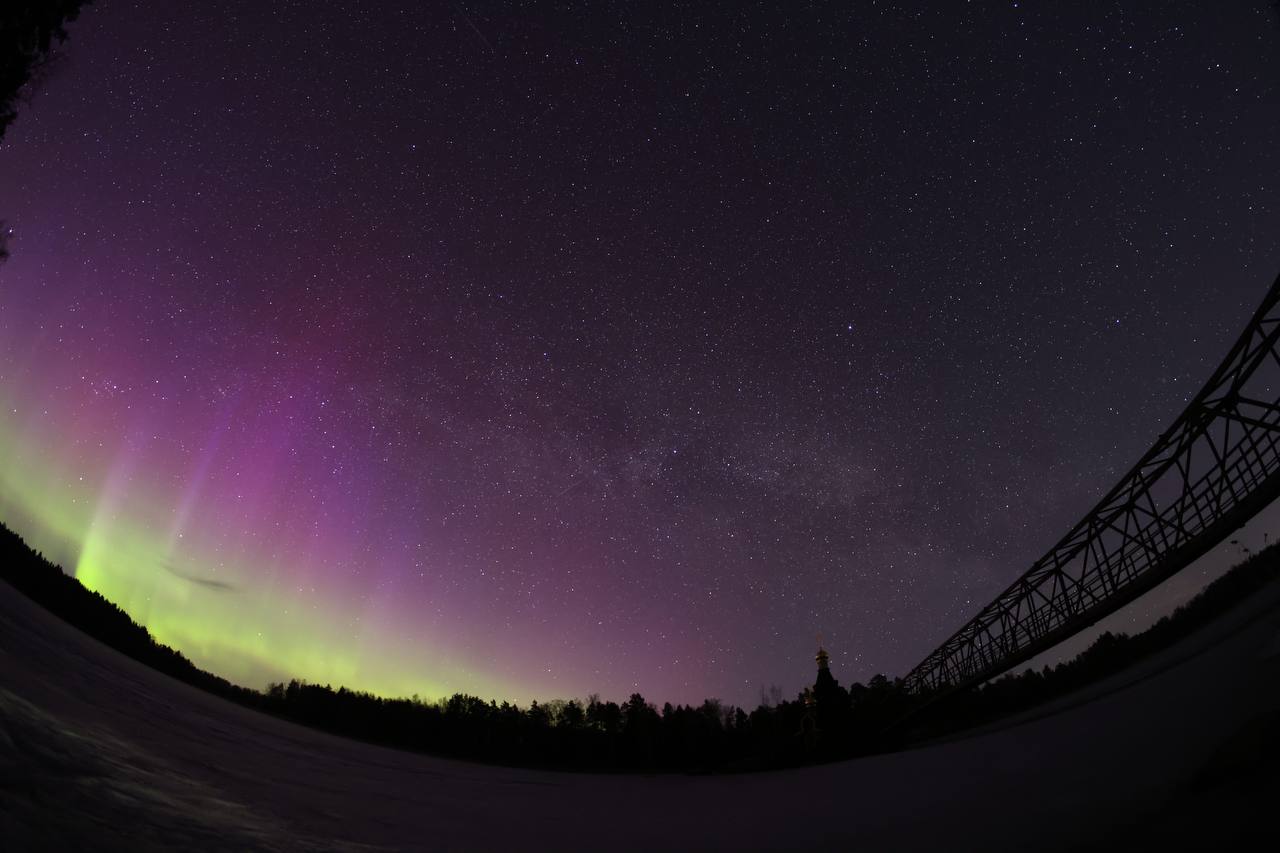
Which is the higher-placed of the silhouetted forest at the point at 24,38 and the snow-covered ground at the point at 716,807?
the silhouetted forest at the point at 24,38

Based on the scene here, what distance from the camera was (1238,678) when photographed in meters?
3.20

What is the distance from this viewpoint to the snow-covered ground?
240 cm

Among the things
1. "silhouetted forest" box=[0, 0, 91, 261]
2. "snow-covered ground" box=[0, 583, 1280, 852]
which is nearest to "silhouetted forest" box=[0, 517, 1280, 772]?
"snow-covered ground" box=[0, 583, 1280, 852]

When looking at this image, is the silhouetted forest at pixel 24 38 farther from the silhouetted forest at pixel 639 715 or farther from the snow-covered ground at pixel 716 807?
the silhouetted forest at pixel 639 715

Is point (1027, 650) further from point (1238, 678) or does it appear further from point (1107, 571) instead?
point (1238, 678)

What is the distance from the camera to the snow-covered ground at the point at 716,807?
7.86 ft

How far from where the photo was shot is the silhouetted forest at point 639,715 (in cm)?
937

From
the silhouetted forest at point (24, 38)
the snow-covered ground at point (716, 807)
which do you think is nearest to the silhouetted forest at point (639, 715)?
the snow-covered ground at point (716, 807)

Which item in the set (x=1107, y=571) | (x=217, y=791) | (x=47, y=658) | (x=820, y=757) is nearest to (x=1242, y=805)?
(x=217, y=791)

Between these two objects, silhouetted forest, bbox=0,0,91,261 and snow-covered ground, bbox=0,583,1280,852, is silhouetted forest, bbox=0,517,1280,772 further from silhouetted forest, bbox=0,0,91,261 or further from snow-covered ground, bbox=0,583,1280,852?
silhouetted forest, bbox=0,0,91,261

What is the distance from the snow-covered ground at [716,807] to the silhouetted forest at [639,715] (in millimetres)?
1640

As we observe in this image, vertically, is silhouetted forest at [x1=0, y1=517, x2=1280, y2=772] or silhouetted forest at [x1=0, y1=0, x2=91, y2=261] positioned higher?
silhouetted forest at [x1=0, y1=0, x2=91, y2=261]

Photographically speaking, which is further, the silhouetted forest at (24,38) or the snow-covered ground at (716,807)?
the silhouetted forest at (24,38)

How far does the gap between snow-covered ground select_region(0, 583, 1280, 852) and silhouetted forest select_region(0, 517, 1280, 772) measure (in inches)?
64.6
